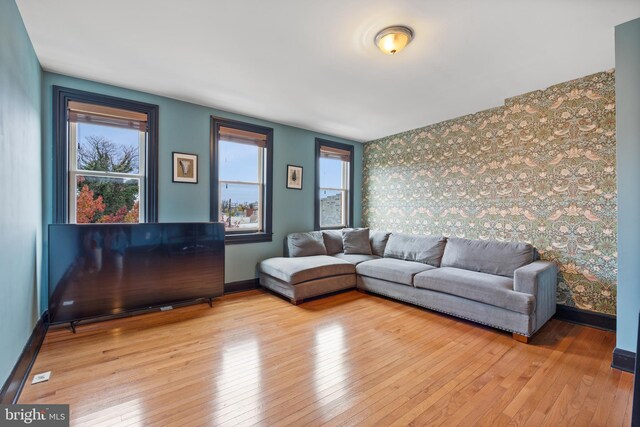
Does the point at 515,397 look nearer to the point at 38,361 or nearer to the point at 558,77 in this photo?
the point at 558,77

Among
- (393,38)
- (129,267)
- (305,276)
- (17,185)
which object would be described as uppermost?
(393,38)

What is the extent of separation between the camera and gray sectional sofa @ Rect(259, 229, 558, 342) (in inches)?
106

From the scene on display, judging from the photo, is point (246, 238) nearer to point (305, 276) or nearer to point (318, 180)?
point (305, 276)

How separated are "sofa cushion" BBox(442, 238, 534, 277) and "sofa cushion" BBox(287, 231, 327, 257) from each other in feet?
6.07

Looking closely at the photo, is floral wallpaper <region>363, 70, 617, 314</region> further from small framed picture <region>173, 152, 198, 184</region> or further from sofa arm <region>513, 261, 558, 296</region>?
small framed picture <region>173, 152, 198, 184</region>

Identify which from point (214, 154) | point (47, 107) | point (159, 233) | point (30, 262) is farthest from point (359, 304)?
point (47, 107)

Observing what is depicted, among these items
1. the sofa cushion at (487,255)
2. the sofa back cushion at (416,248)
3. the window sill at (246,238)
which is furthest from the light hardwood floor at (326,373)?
the window sill at (246,238)

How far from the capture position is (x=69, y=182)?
296 centimetres

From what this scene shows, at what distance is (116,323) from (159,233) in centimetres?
101

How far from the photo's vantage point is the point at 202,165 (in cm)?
373

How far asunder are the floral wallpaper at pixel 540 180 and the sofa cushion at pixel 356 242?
→ 85 cm

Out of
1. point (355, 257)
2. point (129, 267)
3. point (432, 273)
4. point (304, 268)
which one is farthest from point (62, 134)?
point (432, 273)

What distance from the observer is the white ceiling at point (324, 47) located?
Answer: 194 centimetres

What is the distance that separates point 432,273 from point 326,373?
75.2 inches
